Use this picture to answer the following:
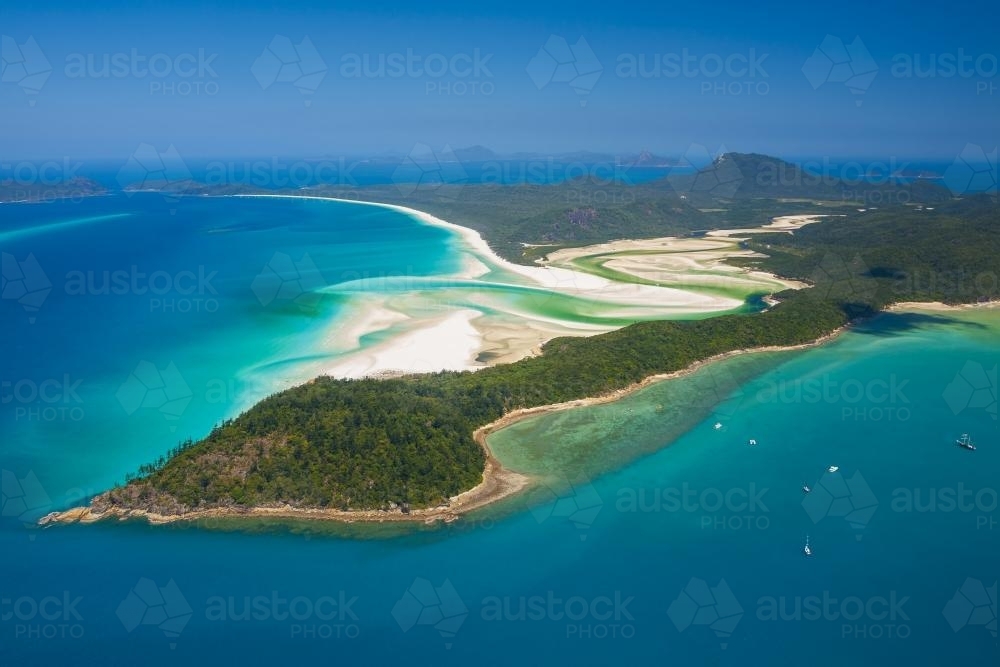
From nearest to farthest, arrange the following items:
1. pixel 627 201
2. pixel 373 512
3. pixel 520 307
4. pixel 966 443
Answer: pixel 373 512 → pixel 966 443 → pixel 520 307 → pixel 627 201

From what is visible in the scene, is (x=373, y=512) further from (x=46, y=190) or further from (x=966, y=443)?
(x=46, y=190)

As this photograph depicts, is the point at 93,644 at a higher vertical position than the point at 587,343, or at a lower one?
lower

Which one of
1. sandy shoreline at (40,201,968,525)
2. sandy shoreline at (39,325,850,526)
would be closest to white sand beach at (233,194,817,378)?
sandy shoreline at (40,201,968,525)

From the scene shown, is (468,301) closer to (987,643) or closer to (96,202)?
(987,643)

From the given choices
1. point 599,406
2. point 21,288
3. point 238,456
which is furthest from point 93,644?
point 21,288

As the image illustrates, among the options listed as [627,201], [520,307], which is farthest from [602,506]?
[627,201]

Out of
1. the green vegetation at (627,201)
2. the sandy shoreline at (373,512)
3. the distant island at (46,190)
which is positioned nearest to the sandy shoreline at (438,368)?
the sandy shoreline at (373,512)

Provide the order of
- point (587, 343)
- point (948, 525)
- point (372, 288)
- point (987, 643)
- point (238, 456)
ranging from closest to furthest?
point (987, 643) < point (948, 525) < point (238, 456) < point (587, 343) < point (372, 288)
